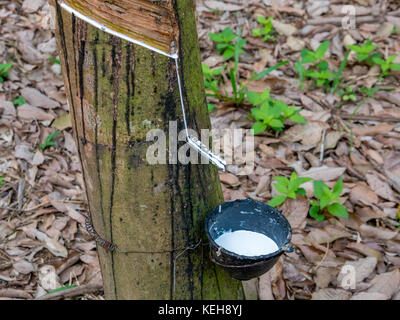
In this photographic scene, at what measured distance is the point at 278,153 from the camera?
256cm

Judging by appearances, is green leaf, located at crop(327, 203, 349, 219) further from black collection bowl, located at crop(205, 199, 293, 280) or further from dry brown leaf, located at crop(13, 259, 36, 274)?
dry brown leaf, located at crop(13, 259, 36, 274)

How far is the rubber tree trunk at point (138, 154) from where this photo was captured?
1.17 meters

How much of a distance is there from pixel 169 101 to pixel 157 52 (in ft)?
0.48

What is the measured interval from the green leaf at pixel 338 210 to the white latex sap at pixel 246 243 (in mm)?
745

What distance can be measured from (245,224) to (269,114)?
117 cm

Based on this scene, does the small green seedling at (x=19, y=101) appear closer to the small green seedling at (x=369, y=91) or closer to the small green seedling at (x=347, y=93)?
the small green seedling at (x=347, y=93)

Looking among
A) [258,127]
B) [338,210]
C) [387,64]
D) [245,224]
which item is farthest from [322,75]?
[245,224]

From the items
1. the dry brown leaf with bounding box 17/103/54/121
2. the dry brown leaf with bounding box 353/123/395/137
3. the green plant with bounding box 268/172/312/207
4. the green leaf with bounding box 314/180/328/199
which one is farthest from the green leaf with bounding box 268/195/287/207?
the dry brown leaf with bounding box 17/103/54/121

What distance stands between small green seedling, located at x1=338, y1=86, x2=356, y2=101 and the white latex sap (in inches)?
65.8

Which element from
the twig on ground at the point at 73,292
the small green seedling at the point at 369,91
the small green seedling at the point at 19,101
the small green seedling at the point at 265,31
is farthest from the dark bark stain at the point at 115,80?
the small green seedling at the point at 265,31

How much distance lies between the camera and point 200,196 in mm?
1435

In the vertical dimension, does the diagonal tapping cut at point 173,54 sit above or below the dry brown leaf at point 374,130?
above
